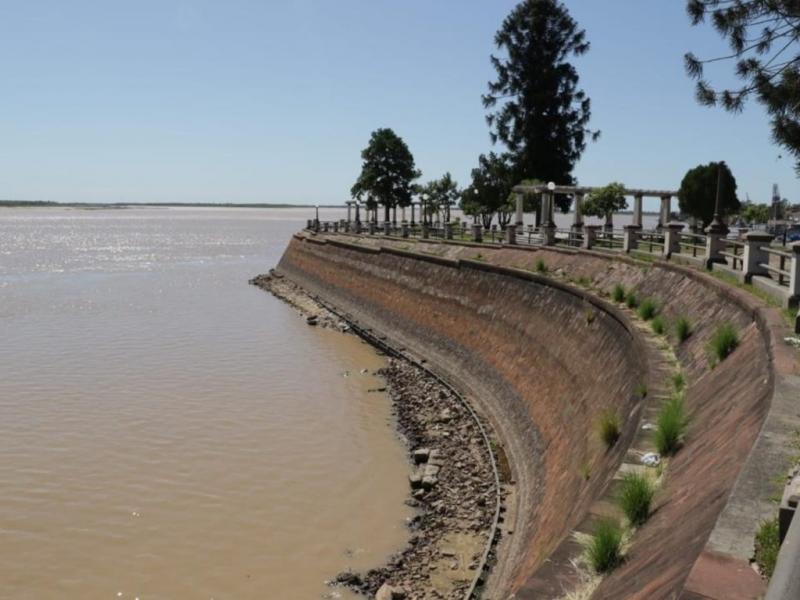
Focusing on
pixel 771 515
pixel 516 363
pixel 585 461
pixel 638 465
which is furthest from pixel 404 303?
pixel 771 515

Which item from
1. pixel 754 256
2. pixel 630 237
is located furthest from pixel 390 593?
pixel 630 237

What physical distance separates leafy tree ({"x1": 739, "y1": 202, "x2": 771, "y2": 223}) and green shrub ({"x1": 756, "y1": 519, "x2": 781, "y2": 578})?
240 ft

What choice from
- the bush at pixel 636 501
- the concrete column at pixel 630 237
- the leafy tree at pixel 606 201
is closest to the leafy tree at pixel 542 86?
the leafy tree at pixel 606 201

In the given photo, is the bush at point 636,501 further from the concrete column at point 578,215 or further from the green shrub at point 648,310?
the concrete column at point 578,215

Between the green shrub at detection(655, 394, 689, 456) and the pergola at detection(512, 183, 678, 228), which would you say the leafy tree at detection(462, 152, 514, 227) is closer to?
the pergola at detection(512, 183, 678, 228)

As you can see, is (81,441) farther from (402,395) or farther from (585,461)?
(585,461)

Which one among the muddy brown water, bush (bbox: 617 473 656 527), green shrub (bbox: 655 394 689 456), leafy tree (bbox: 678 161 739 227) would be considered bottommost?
the muddy brown water

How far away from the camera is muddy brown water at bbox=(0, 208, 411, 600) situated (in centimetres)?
1209

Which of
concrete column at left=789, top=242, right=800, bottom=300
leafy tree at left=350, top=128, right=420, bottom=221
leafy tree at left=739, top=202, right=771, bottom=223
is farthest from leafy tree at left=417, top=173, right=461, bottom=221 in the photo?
concrete column at left=789, top=242, right=800, bottom=300

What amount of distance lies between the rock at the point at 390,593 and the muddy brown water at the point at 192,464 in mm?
A: 726

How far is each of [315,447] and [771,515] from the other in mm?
14047

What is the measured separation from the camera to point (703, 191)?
51125 millimetres

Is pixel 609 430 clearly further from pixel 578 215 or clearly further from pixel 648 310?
pixel 578 215

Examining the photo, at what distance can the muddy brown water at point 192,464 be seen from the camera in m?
12.1
